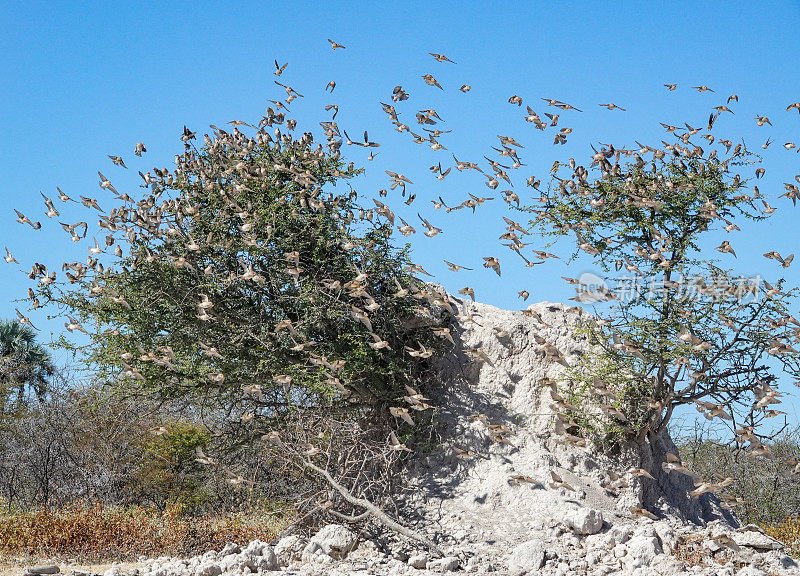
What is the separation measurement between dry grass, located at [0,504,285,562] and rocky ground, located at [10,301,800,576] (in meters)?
1.31

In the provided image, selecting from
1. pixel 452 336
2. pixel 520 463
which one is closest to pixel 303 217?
pixel 452 336

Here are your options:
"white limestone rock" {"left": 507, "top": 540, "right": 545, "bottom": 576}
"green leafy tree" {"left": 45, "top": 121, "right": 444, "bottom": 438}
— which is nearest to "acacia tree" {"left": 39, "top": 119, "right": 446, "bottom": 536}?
"green leafy tree" {"left": 45, "top": 121, "right": 444, "bottom": 438}

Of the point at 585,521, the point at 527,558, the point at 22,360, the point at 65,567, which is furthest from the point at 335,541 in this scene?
the point at 22,360

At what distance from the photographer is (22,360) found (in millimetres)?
24688

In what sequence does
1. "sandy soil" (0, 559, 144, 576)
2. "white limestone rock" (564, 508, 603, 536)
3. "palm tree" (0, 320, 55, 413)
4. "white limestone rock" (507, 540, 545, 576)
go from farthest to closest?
1. "palm tree" (0, 320, 55, 413)
2. "sandy soil" (0, 559, 144, 576)
3. "white limestone rock" (564, 508, 603, 536)
4. "white limestone rock" (507, 540, 545, 576)

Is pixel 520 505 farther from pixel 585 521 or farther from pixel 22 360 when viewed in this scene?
pixel 22 360

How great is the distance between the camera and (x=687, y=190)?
12.6 metres

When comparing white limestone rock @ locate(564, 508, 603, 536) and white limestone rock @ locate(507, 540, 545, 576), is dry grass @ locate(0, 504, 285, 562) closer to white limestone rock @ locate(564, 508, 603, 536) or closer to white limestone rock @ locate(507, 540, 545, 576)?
white limestone rock @ locate(507, 540, 545, 576)

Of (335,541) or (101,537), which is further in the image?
(101,537)

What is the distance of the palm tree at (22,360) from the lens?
75.4 ft

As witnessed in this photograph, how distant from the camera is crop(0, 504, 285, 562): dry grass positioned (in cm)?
1221

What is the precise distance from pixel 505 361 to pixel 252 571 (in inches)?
227

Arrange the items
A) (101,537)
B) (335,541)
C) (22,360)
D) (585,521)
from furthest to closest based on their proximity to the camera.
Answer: (22,360)
(101,537)
(335,541)
(585,521)

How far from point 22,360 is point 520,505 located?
19404 mm
